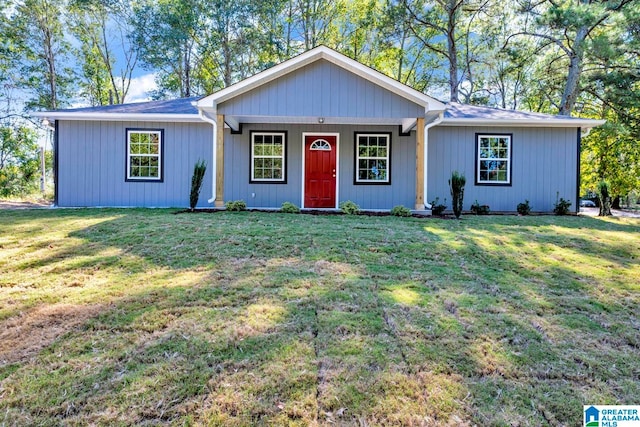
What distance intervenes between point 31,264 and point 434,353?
461 cm

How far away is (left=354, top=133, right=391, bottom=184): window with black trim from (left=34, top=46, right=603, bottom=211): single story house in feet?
0.10

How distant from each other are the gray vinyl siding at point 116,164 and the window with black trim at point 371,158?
4.36 meters

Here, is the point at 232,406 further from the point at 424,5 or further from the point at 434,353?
the point at 424,5

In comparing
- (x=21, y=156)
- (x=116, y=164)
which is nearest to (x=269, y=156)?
(x=116, y=164)

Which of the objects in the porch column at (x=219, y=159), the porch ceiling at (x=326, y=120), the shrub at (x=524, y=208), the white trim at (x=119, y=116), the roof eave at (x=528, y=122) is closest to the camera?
the porch column at (x=219, y=159)

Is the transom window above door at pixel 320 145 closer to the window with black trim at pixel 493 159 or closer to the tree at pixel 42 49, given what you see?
the window with black trim at pixel 493 159

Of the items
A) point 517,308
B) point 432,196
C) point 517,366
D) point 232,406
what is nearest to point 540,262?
point 517,308

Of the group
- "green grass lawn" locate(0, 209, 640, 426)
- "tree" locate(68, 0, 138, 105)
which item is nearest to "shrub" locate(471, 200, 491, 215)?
"green grass lawn" locate(0, 209, 640, 426)

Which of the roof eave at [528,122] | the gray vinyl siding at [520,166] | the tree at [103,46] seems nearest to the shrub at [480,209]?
the gray vinyl siding at [520,166]

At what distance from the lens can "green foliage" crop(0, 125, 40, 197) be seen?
56.0ft

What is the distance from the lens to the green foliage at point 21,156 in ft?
56.0

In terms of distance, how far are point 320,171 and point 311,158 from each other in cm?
47

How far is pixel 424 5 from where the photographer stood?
1753cm

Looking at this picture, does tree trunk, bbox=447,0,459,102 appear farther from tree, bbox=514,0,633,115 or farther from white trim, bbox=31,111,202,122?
white trim, bbox=31,111,202,122
